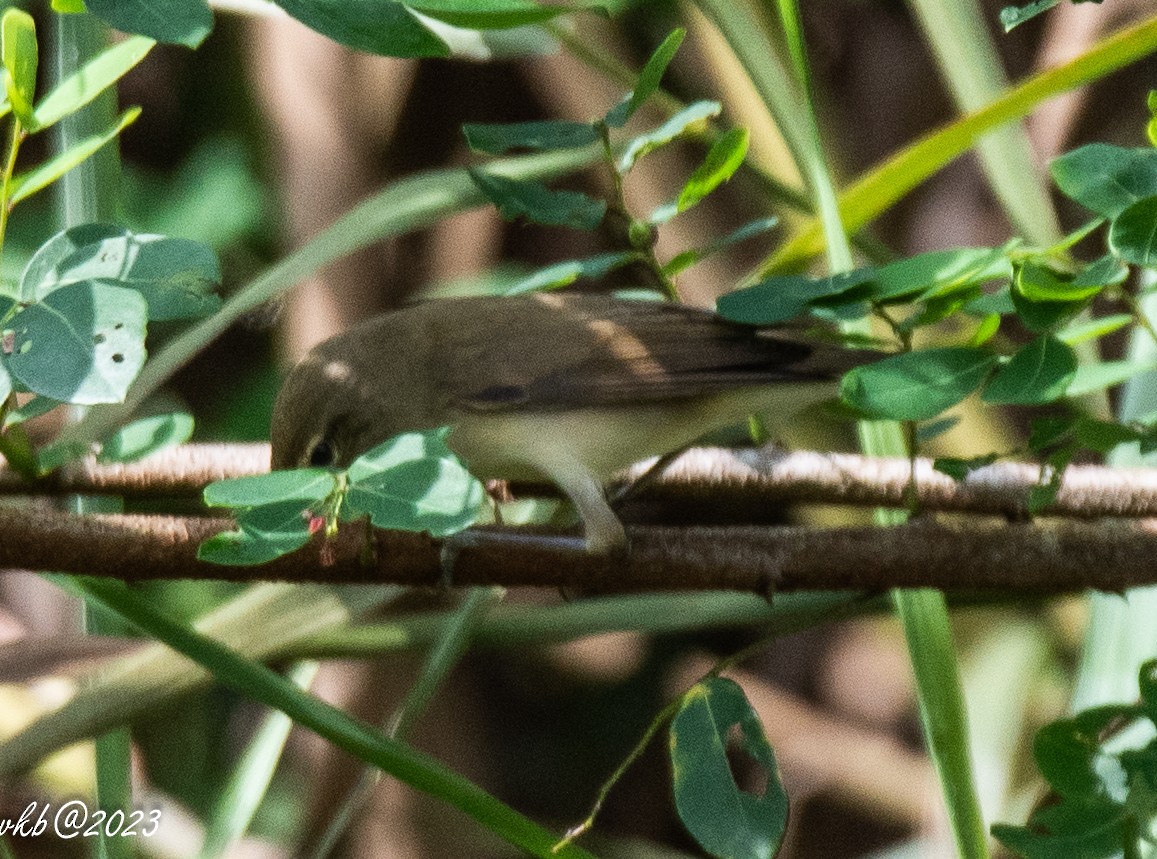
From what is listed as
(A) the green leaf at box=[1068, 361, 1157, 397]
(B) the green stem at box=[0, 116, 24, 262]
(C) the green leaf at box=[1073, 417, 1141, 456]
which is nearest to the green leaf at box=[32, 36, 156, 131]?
(B) the green stem at box=[0, 116, 24, 262]

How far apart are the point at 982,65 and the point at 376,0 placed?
1.18 meters

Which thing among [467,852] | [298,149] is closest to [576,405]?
[298,149]

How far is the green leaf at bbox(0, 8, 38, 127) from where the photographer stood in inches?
40.5

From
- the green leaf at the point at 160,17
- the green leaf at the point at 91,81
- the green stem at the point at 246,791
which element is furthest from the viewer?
the green stem at the point at 246,791

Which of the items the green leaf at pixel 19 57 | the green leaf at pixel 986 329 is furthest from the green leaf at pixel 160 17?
the green leaf at pixel 986 329

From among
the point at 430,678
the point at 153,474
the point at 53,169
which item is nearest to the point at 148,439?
the point at 153,474

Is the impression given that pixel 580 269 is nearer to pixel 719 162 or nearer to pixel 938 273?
pixel 719 162

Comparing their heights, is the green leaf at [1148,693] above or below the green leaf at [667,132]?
below

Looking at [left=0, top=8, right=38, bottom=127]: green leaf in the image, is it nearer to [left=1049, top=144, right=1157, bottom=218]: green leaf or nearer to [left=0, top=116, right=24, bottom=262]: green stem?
[left=0, top=116, right=24, bottom=262]: green stem

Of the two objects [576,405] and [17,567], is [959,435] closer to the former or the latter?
[576,405]

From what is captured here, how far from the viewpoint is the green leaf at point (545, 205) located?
4.41ft

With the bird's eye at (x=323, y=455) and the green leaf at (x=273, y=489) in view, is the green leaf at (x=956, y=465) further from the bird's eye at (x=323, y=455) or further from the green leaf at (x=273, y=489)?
the bird's eye at (x=323, y=455)

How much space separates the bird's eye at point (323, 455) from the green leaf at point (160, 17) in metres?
0.95

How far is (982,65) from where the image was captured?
1.87 metres
